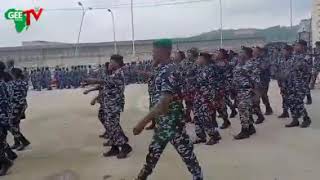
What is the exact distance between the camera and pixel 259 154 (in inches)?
315

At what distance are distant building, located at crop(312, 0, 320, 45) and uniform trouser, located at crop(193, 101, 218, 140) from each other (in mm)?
15589

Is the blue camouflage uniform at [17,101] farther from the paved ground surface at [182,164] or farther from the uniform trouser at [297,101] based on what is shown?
the uniform trouser at [297,101]

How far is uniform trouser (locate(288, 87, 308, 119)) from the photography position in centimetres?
962

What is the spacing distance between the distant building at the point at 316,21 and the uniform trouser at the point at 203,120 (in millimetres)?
15589

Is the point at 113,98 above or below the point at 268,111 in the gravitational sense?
above

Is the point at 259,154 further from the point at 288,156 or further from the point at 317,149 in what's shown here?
the point at 317,149

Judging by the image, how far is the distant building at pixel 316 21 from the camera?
23.2 meters

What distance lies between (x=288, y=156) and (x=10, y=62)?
19.0 ft

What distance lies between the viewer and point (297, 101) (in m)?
9.62

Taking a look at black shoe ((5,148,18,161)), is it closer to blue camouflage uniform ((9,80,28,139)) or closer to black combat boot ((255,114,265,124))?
blue camouflage uniform ((9,80,28,139))

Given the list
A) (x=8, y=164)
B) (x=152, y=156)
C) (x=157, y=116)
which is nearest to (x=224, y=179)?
(x=152, y=156)

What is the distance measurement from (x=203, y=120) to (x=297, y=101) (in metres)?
2.04

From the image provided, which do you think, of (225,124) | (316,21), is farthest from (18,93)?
(316,21)

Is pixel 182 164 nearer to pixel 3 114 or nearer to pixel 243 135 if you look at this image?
pixel 243 135
